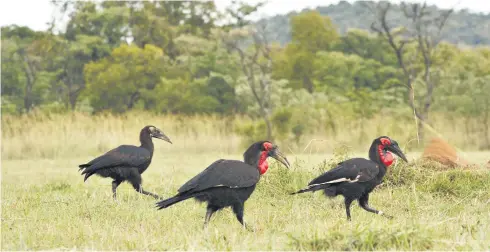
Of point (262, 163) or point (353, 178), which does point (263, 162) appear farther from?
point (353, 178)

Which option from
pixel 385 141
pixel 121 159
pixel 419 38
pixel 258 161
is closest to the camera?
pixel 258 161

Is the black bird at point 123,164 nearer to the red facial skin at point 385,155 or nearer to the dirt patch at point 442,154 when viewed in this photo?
the red facial skin at point 385,155

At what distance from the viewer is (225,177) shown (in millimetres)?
6441

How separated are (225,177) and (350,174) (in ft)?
4.11

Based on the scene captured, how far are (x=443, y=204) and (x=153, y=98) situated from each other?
2931cm

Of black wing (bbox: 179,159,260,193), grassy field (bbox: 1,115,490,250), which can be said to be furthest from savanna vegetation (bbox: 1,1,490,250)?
black wing (bbox: 179,159,260,193)

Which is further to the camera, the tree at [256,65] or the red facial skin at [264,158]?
the tree at [256,65]

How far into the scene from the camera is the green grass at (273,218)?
5387 millimetres

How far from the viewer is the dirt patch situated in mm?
11328

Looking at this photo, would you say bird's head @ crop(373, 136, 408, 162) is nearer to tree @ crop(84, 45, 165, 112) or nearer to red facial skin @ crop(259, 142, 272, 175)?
red facial skin @ crop(259, 142, 272, 175)

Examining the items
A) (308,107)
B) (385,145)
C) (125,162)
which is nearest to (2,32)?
(308,107)

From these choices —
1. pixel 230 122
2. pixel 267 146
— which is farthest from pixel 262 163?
pixel 230 122

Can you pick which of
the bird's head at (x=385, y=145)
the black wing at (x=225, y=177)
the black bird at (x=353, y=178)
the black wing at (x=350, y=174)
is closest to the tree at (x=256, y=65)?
the bird's head at (x=385, y=145)

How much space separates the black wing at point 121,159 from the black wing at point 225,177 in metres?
2.81
